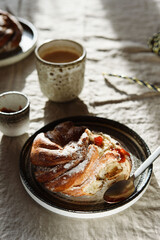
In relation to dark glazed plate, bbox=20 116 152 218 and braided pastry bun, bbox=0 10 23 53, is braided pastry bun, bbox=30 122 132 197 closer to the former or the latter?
dark glazed plate, bbox=20 116 152 218

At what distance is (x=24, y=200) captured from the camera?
841 millimetres

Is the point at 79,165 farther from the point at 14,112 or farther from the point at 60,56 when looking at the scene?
the point at 60,56

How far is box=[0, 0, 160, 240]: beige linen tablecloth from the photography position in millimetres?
787

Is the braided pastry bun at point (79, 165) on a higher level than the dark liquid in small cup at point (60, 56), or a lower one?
lower

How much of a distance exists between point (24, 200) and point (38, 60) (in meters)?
0.49

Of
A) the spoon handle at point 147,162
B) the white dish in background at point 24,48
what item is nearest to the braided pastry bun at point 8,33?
the white dish in background at point 24,48

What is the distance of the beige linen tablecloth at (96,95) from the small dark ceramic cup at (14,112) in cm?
4

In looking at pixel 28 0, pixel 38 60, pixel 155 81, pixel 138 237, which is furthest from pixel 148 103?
pixel 28 0

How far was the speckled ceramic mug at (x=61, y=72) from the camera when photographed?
1067mm

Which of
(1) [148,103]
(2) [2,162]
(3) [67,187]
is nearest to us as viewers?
(3) [67,187]

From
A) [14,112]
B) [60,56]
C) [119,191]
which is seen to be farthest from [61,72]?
[119,191]

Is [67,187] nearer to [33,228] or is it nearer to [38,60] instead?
[33,228]

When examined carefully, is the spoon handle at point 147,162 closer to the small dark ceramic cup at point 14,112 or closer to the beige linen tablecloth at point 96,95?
the beige linen tablecloth at point 96,95

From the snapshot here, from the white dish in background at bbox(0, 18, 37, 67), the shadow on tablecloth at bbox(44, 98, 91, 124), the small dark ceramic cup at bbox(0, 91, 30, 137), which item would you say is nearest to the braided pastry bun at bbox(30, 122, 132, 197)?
the small dark ceramic cup at bbox(0, 91, 30, 137)
